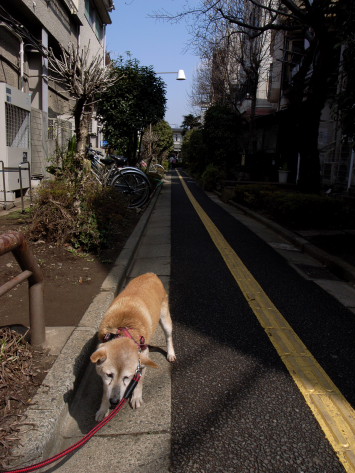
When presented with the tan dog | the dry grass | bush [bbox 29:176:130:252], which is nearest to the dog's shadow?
the tan dog

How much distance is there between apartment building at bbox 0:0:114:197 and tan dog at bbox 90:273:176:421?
558 centimetres

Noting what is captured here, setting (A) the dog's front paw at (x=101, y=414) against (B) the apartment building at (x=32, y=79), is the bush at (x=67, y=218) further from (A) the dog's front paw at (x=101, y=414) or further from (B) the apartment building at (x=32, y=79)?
(A) the dog's front paw at (x=101, y=414)

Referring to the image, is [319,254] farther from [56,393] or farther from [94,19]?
[94,19]

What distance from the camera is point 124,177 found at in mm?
10664

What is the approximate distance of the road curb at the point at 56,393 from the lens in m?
2.08

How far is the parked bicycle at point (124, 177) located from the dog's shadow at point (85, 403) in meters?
7.27

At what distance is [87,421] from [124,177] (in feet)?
28.4

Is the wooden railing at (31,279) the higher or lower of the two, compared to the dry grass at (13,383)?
higher

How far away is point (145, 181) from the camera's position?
10.9m

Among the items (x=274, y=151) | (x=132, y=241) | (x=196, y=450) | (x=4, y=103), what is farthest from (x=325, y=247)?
(x=274, y=151)

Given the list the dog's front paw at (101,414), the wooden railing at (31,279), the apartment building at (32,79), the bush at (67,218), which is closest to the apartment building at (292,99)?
the bush at (67,218)

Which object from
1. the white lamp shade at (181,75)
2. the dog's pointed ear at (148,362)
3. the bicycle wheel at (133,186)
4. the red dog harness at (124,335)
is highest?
the white lamp shade at (181,75)

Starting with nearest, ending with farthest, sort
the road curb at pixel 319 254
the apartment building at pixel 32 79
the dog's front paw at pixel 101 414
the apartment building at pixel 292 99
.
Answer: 1. the dog's front paw at pixel 101 414
2. the road curb at pixel 319 254
3. the apartment building at pixel 32 79
4. the apartment building at pixel 292 99

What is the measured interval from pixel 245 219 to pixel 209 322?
793 centimetres
